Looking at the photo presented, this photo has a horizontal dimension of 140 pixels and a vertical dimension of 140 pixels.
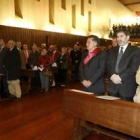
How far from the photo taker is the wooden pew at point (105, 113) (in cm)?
259

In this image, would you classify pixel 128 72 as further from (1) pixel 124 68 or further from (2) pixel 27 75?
(2) pixel 27 75

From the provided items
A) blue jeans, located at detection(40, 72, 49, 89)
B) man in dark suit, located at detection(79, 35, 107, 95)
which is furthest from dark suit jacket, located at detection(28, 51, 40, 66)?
man in dark suit, located at detection(79, 35, 107, 95)

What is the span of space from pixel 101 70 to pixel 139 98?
3.02 ft

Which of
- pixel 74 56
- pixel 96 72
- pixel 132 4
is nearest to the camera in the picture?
pixel 96 72

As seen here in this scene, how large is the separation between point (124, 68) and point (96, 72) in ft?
1.61

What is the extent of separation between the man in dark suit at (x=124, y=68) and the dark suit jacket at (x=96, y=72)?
26cm

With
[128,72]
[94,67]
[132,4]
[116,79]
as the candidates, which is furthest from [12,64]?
[132,4]

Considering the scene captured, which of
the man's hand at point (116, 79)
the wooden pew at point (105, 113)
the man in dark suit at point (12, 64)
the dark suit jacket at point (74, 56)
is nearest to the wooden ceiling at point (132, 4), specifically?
the dark suit jacket at point (74, 56)

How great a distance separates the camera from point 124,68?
→ 10.5ft

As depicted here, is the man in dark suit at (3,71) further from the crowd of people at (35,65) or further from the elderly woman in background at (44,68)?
the elderly woman in background at (44,68)

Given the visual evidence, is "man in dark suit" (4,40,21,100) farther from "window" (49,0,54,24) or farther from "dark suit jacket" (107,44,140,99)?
"window" (49,0,54,24)

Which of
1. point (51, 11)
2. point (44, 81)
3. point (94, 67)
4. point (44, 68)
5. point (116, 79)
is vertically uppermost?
point (51, 11)

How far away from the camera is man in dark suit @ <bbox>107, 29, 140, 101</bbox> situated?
3.16 metres

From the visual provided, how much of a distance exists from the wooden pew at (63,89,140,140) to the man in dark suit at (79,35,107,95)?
1.57 feet
